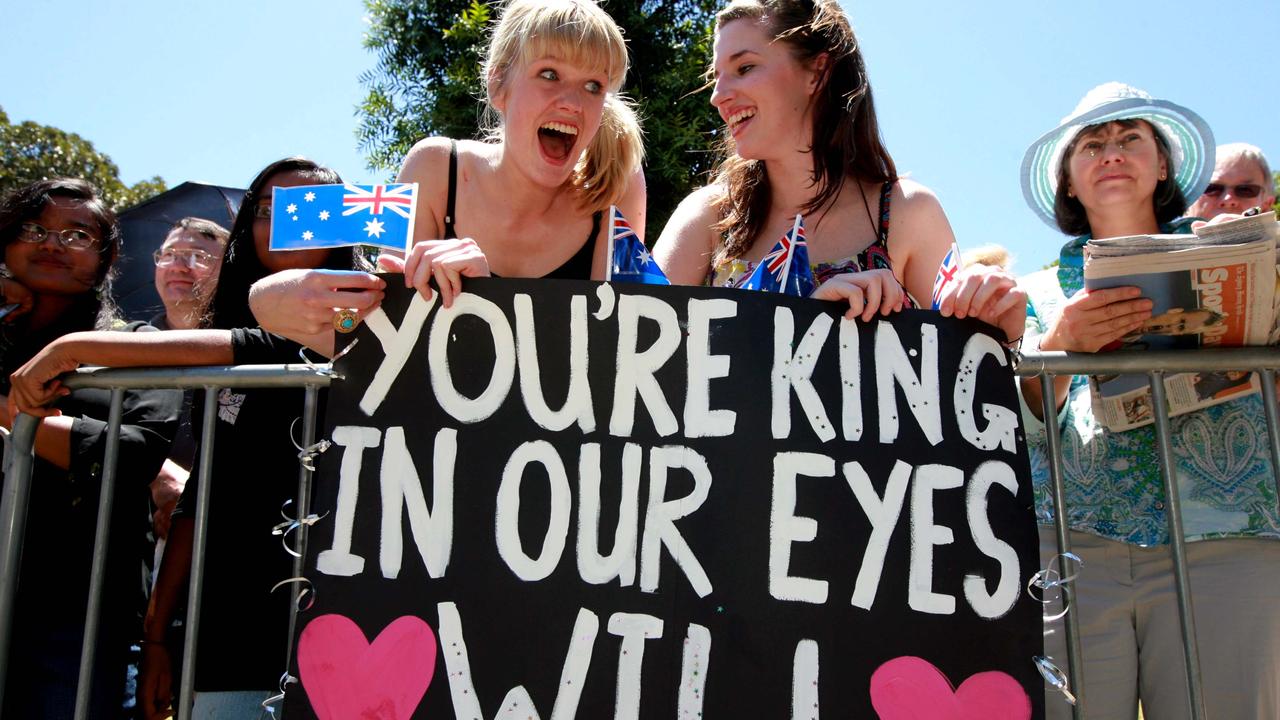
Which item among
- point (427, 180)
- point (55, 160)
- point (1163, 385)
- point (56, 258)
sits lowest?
point (1163, 385)

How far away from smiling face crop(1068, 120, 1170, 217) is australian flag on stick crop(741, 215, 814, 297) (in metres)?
1.07

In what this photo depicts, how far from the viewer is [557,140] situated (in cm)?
266

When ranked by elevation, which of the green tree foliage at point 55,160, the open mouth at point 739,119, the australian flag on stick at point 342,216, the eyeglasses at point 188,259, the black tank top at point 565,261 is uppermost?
the green tree foliage at point 55,160

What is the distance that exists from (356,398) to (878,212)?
4.46ft

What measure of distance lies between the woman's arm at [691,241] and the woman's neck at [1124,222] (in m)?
1.08

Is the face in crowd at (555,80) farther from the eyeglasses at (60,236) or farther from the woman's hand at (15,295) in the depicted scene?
the woman's hand at (15,295)

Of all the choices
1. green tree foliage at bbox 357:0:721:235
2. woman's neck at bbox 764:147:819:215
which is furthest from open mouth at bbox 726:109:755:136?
green tree foliage at bbox 357:0:721:235

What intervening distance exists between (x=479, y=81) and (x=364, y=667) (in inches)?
267

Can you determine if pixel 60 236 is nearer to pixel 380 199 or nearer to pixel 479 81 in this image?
pixel 380 199

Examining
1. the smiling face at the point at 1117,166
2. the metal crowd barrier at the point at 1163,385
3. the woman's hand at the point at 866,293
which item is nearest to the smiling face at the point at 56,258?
the woman's hand at the point at 866,293

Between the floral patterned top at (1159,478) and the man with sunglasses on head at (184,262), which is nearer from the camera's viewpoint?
the floral patterned top at (1159,478)

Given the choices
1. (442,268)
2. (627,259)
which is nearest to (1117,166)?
(627,259)

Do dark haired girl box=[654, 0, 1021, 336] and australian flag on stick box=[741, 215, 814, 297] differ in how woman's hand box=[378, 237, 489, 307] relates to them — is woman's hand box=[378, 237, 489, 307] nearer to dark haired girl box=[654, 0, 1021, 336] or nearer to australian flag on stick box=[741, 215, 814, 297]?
australian flag on stick box=[741, 215, 814, 297]

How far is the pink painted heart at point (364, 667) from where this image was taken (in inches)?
72.3
